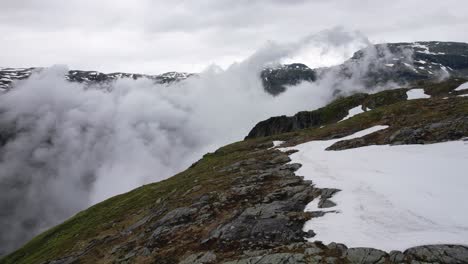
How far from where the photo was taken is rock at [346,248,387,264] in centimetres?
2189

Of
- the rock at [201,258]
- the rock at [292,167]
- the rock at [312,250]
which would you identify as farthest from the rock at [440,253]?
the rock at [292,167]

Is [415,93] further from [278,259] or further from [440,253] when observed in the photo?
[278,259]

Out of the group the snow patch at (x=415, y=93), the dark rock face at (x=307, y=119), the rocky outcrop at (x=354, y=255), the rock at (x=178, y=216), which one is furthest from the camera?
the dark rock face at (x=307, y=119)

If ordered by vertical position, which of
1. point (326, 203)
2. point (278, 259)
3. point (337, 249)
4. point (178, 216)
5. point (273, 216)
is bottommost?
point (178, 216)

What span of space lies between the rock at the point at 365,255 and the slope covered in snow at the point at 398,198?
2.78 feet

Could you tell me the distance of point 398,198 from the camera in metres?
30.5

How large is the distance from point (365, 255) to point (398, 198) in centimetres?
1033

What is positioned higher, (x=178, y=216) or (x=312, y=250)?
(x=312, y=250)

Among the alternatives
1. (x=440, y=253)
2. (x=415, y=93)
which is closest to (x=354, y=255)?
(x=440, y=253)

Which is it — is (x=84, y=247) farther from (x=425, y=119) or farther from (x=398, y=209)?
(x=425, y=119)

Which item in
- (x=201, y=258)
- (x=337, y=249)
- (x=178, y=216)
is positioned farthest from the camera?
(x=178, y=216)

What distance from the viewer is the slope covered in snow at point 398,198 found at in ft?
79.6

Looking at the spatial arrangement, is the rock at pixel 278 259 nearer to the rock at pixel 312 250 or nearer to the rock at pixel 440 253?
the rock at pixel 312 250

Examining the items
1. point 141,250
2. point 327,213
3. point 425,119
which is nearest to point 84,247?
point 141,250
